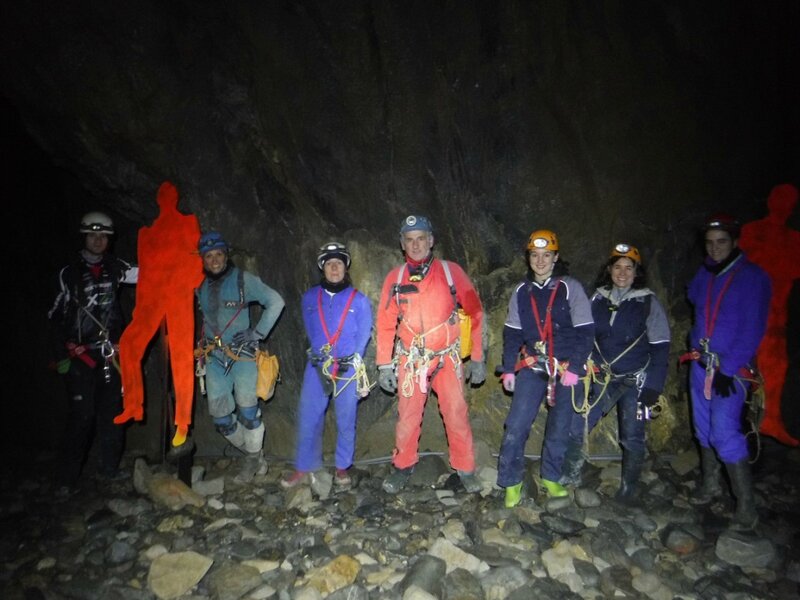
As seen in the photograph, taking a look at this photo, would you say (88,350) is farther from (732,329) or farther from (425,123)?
(732,329)

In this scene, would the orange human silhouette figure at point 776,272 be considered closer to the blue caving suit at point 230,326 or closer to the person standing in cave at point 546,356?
the person standing in cave at point 546,356

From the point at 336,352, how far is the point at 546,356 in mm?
2269

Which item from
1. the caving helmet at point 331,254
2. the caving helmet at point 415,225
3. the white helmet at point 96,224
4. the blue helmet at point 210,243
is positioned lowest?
the caving helmet at point 331,254

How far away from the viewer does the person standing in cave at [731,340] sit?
429 cm

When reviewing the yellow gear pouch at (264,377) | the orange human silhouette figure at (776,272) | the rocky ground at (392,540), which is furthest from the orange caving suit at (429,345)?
the orange human silhouette figure at (776,272)

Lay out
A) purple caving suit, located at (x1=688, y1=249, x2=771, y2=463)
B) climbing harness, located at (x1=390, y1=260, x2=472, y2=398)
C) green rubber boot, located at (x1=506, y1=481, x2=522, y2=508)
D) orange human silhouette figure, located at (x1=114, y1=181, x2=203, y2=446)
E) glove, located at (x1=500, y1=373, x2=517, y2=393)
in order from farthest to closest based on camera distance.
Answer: orange human silhouette figure, located at (x1=114, y1=181, x2=203, y2=446), climbing harness, located at (x1=390, y1=260, x2=472, y2=398), glove, located at (x1=500, y1=373, x2=517, y2=393), green rubber boot, located at (x1=506, y1=481, x2=522, y2=508), purple caving suit, located at (x1=688, y1=249, x2=771, y2=463)

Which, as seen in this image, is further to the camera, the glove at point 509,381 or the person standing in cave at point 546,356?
the glove at point 509,381

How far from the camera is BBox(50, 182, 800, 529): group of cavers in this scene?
451cm

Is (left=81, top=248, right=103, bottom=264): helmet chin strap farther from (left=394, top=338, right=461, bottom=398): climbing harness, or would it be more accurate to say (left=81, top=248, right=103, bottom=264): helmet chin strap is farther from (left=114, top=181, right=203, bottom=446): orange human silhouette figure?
(left=394, top=338, right=461, bottom=398): climbing harness

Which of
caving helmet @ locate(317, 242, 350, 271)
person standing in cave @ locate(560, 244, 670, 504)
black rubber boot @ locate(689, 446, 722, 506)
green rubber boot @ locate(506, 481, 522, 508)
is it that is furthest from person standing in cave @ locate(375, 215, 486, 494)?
black rubber boot @ locate(689, 446, 722, 506)

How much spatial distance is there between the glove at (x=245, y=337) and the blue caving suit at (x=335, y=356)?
679mm

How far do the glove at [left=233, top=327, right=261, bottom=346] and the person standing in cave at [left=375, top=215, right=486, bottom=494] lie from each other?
5.02 ft

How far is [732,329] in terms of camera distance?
4383mm

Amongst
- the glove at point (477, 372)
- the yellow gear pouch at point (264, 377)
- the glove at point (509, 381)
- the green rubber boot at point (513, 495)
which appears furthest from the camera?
the yellow gear pouch at point (264, 377)
